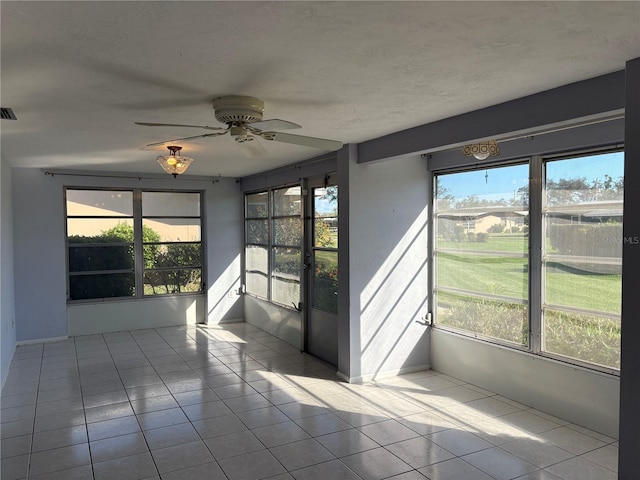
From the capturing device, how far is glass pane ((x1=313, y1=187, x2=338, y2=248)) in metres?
5.37

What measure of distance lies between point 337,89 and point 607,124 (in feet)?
6.61

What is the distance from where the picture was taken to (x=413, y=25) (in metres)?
1.93

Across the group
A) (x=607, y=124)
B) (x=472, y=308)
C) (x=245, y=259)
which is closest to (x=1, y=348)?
(x=245, y=259)

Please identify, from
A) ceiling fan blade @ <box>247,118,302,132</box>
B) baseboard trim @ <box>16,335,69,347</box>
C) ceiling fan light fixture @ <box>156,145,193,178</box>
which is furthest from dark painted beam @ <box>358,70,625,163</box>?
baseboard trim @ <box>16,335,69,347</box>

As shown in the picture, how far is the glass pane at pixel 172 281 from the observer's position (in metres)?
7.25

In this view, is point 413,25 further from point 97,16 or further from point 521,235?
point 521,235

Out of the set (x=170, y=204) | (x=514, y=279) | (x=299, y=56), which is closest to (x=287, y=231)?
(x=170, y=204)

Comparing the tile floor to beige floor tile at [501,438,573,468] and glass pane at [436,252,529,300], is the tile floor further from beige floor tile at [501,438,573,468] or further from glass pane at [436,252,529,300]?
glass pane at [436,252,529,300]

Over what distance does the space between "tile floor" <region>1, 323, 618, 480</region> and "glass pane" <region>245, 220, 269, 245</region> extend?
223 centimetres

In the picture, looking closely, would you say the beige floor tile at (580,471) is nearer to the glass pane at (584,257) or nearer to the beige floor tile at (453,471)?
the beige floor tile at (453,471)

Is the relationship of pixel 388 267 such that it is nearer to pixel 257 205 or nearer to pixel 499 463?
pixel 499 463

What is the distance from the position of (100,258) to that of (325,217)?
3569 mm

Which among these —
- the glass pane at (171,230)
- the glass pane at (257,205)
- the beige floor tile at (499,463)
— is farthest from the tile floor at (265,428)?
the glass pane at (257,205)

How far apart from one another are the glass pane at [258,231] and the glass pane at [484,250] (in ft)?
9.58
